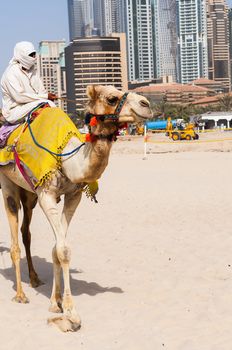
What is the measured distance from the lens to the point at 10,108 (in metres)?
6.66

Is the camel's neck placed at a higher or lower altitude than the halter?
lower

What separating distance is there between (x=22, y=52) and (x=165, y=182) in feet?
35.9

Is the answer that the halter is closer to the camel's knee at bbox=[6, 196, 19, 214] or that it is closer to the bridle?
the bridle

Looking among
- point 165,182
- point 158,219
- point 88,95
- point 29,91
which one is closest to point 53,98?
point 29,91

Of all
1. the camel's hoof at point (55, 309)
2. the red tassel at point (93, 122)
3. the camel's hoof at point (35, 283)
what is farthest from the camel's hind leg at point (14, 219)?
the red tassel at point (93, 122)

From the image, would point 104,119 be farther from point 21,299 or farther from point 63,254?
point 21,299

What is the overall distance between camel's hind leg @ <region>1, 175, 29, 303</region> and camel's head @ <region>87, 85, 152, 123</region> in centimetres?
194

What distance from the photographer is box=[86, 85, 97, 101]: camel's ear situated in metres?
5.42

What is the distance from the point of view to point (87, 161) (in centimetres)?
562

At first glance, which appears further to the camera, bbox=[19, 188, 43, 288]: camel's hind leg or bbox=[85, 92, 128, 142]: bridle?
bbox=[19, 188, 43, 288]: camel's hind leg

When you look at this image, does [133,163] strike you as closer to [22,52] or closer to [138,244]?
[138,244]

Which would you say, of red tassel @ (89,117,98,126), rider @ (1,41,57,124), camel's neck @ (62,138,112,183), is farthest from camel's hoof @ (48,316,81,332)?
rider @ (1,41,57,124)

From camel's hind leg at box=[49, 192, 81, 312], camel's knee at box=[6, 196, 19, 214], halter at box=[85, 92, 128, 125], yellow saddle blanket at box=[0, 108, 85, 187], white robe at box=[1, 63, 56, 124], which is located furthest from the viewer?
camel's knee at box=[6, 196, 19, 214]

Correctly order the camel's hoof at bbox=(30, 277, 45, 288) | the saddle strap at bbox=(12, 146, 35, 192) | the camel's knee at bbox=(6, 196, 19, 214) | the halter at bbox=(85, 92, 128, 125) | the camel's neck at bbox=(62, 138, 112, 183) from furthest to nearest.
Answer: the camel's hoof at bbox=(30, 277, 45, 288) → the camel's knee at bbox=(6, 196, 19, 214) → the saddle strap at bbox=(12, 146, 35, 192) → the camel's neck at bbox=(62, 138, 112, 183) → the halter at bbox=(85, 92, 128, 125)
